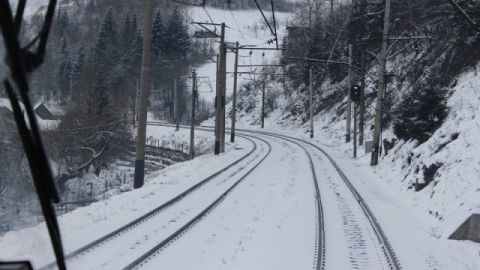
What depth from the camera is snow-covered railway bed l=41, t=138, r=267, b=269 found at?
868 cm

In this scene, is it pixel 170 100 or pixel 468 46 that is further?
pixel 170 100

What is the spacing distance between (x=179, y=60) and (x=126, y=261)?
85761 millimetres

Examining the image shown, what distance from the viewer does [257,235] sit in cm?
1116

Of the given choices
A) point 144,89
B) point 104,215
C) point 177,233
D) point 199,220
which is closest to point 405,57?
point 144,89

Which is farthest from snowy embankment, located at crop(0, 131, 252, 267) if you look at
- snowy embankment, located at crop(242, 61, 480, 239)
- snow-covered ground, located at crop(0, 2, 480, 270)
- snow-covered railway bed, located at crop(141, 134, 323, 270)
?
snowy embankment, located at crop(242, 61, 480, 239)

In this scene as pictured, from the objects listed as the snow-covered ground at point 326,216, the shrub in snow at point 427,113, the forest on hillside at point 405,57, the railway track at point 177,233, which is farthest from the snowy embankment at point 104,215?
the shrub in snow at point 427,113

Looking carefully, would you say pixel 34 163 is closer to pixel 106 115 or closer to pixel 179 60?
pixel 106 115

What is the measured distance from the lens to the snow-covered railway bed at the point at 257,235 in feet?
30.1

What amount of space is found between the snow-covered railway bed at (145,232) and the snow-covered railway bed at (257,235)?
0.44 metres

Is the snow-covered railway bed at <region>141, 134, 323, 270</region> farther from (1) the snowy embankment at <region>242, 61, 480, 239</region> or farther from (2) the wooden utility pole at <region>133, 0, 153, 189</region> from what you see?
(2) the wooden utility pole at <region>133, 0, 153, 189</region>

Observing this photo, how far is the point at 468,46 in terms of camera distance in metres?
24.3

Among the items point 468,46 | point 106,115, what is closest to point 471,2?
point 468,46

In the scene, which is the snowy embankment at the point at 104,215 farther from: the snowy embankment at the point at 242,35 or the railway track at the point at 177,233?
the snowy embankment at the point at 242,35

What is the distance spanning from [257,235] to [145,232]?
92.2 inches
